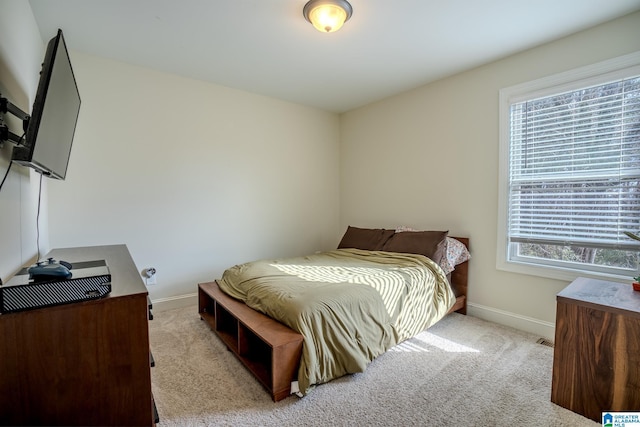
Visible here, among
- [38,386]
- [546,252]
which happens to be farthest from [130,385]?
[546,252]

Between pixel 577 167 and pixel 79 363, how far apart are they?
3.29 metres

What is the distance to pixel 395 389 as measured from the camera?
1.81 m

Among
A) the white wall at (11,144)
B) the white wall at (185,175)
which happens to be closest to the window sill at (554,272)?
the white wall at (185,175)

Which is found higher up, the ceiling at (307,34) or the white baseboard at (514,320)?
the ceiling at (307,34)

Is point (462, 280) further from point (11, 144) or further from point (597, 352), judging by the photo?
point (11, 144)

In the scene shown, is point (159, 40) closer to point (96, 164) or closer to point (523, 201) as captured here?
point (96, 164)

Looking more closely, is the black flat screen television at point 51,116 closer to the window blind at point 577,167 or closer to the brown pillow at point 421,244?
the brown pillow at point 421,244

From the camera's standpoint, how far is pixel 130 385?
3.57 feet

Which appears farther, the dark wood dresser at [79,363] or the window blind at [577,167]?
the window blind at [577,167]

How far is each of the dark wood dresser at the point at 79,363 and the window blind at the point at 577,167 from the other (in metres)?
2.94

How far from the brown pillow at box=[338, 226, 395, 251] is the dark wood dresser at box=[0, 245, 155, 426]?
259cm

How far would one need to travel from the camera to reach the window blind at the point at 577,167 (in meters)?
2.15

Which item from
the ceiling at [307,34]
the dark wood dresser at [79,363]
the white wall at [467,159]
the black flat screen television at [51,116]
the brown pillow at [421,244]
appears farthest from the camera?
the brown pillow at [421,244]
